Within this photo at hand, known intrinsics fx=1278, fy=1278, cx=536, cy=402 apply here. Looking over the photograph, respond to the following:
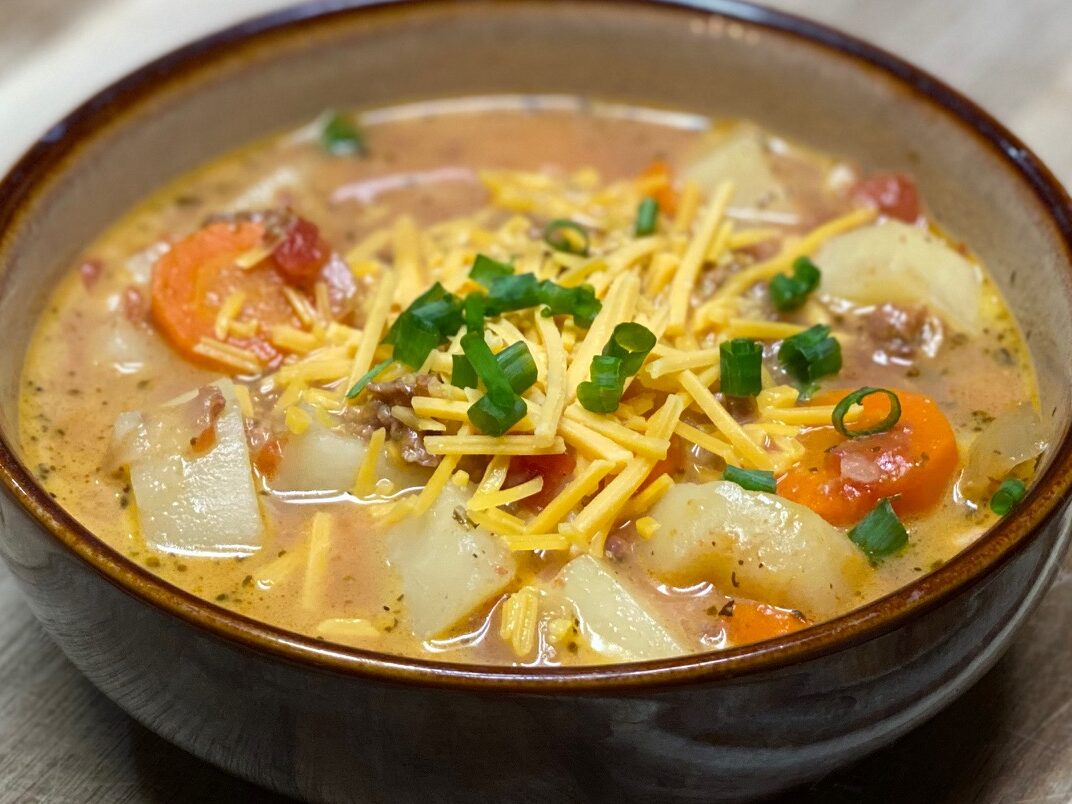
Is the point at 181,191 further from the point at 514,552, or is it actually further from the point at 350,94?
the point at 514,552

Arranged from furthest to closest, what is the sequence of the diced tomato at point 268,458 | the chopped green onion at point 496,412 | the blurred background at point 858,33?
the blurred background at point 858,33, the diced tomato at point 268,458, the chopped green onion at point 496,412

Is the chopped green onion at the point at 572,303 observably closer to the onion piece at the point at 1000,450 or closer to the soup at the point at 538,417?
the soup at the point at 538,417

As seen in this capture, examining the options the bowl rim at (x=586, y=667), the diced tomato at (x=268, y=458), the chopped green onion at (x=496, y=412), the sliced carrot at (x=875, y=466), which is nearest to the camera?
the bowl rim at (x=586, y=667)

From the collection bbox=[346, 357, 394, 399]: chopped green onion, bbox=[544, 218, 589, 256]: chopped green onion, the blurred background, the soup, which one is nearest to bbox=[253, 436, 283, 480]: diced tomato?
the soup

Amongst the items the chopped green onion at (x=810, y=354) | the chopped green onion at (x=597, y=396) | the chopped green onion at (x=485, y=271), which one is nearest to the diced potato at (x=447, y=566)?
the chopped green onion at (x=597, y=396)

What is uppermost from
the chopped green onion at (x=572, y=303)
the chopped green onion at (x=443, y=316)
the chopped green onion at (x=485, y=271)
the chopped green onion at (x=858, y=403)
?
the chopped green onion at (x=485, y=271)

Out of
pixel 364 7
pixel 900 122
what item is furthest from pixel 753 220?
pixel 364 7

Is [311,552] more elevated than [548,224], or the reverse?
[548,224]
